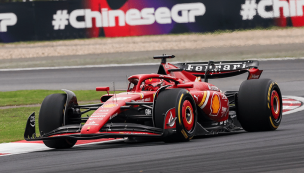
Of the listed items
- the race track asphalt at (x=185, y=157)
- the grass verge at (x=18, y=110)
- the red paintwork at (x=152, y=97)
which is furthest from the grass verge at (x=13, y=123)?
the red paintwork at (x=152, y=97)

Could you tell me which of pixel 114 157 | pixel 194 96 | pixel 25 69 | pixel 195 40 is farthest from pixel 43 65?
pixel 114 157

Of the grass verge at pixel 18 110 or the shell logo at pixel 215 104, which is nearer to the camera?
the shell logo at pixel 215 104

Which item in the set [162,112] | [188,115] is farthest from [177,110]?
[188,115]

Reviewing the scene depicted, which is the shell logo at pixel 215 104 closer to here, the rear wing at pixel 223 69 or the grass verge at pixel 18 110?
the rear wing at pixel 223 69

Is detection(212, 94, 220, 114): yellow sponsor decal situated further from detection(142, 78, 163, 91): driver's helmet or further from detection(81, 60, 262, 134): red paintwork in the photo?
detection(142, 78, 163, 91): driver's helmet

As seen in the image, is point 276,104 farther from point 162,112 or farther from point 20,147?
point 20,147

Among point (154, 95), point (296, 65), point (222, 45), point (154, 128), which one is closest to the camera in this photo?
point (154, 128)

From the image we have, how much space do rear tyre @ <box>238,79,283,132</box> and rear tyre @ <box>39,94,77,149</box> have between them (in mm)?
2966

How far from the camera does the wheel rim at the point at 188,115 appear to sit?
7.29m

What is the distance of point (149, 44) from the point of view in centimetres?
2227

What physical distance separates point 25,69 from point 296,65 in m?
11.8

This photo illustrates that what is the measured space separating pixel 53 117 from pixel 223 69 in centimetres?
372

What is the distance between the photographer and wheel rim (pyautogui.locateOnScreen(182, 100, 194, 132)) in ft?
23.9

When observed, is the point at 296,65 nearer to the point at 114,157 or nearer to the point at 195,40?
the point at 195,40
